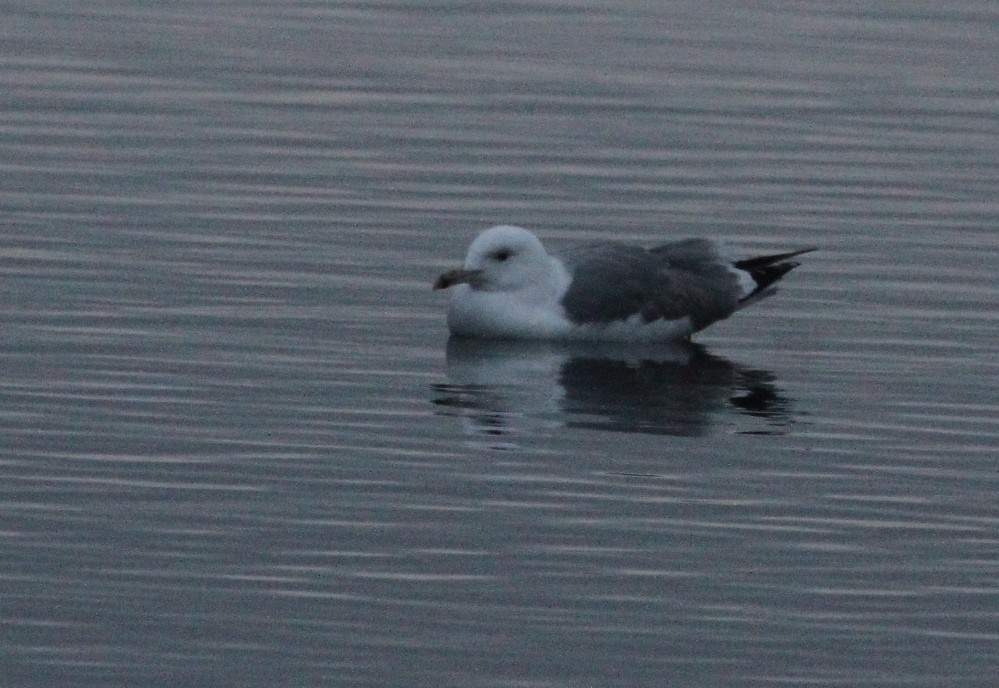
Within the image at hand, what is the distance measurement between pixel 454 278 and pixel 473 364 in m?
1.07

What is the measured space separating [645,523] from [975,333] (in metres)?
5.53

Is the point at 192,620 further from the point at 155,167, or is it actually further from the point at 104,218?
the point at 155,167

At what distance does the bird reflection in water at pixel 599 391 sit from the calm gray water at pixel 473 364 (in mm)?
54

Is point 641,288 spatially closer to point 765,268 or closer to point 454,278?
point 765,268

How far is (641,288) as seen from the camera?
18.8 metres

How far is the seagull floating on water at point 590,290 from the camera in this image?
18.5 meters

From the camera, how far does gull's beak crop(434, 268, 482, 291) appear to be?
18422 mm

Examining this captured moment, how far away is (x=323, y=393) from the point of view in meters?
Answer: 16.0

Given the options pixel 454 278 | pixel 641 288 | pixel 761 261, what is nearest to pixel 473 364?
pixel 454 278

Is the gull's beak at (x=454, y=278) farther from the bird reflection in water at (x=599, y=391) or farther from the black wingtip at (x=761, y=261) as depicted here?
the black wingtip at (x=761, y=261)

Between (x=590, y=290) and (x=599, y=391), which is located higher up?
(x=590, y=290)

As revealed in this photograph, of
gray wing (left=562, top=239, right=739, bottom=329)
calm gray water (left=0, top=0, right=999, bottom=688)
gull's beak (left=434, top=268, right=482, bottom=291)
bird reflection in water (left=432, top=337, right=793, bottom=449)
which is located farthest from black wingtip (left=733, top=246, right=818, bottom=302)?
gull's beak (left=434, top=268, right=482, bottom=291)

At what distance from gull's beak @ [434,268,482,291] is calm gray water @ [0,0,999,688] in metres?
0.31

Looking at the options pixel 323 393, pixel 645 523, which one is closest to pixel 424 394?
pixel 323 393
